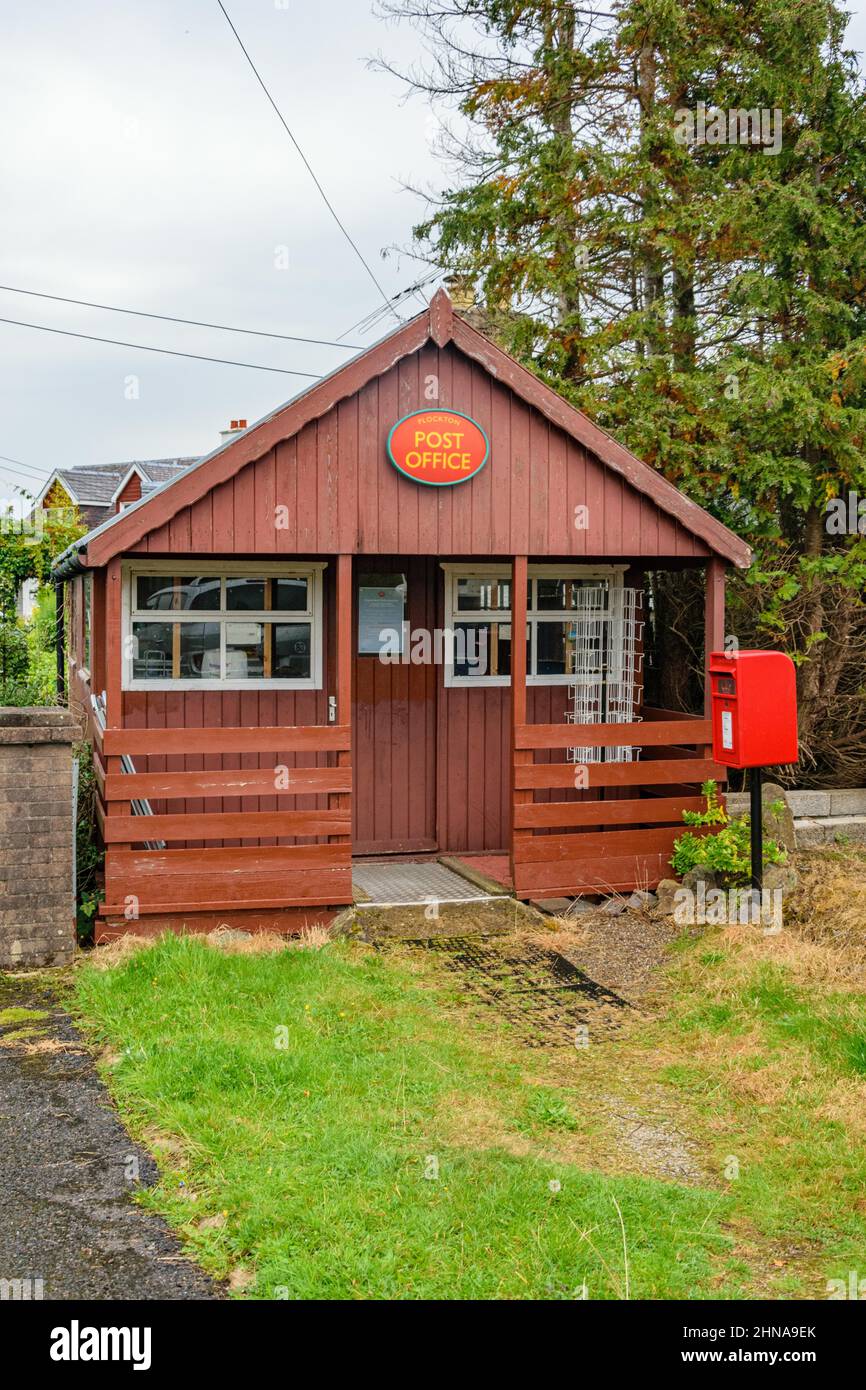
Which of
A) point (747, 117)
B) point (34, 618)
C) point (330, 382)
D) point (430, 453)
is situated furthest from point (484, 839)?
point (34, 618)

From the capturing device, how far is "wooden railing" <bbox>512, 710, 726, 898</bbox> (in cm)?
852

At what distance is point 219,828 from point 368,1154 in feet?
12.0

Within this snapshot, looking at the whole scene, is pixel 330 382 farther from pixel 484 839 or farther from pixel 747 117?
pixel 747 117

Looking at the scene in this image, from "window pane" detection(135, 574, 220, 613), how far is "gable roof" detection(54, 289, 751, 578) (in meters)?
0.69

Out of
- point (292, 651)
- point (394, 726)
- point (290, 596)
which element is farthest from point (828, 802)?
point (290, 596)

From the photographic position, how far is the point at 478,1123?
4.92 meters

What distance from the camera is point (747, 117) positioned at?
11320 millimetres

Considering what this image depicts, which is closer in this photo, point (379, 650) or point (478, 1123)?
point (478, 1123)

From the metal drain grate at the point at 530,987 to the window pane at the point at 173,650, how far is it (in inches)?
110

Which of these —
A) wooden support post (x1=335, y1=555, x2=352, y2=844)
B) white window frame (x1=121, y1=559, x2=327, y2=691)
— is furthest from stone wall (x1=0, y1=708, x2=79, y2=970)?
wooden support post (x1=335, y1=555, x2=352, y2=844)

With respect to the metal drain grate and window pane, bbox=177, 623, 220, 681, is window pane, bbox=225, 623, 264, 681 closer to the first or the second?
window pane, bbox=177, 623, 220, 681

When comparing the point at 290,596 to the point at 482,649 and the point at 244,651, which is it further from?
the point at 482,649

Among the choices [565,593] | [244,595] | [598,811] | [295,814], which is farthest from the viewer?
[565,593]

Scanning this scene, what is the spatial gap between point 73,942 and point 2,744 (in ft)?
4.44
